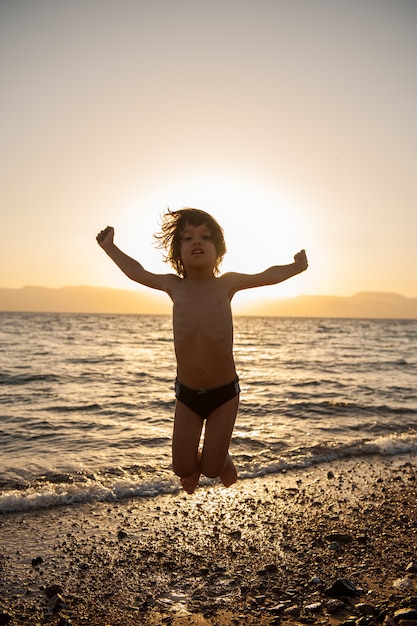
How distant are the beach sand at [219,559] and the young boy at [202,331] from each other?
4.13 feet

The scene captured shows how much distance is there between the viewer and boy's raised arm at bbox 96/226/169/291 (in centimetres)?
565

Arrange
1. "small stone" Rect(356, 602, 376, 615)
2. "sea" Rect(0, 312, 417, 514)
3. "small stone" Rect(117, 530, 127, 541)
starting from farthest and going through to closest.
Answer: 1. "sea" Rect(0, 312, 417, 514)
2. "small stone" Rect(117, 530, 127, 541)
3. "small stone" Rect(356, 602, 376, 615)

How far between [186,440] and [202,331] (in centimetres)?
119

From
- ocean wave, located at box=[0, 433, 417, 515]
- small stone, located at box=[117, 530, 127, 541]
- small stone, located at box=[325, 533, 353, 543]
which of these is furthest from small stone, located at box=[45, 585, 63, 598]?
small stone, located at box=[325, 533, 353, 543]

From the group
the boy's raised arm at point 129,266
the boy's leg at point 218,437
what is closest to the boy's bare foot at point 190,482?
the boy's leg at point 218,437

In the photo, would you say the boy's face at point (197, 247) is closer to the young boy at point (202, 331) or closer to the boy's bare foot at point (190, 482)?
the young boy at point (202, 331)

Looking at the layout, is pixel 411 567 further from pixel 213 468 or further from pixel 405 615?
pixel 213 468

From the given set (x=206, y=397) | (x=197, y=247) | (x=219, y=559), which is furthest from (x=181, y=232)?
(x=219, y=559)

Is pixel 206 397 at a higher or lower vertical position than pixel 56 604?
higher

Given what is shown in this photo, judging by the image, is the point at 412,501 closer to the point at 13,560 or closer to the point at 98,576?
the point at 98,576

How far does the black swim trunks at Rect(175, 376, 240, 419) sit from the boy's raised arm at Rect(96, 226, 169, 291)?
116 cm

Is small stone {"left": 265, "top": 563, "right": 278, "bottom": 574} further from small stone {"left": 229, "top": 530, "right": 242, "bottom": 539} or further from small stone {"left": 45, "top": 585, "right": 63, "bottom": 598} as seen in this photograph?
small stone {"left": 45, "top": 585, "right": 63, "bottom": 598}

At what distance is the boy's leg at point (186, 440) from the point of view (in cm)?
551

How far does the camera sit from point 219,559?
6137 millimetres
